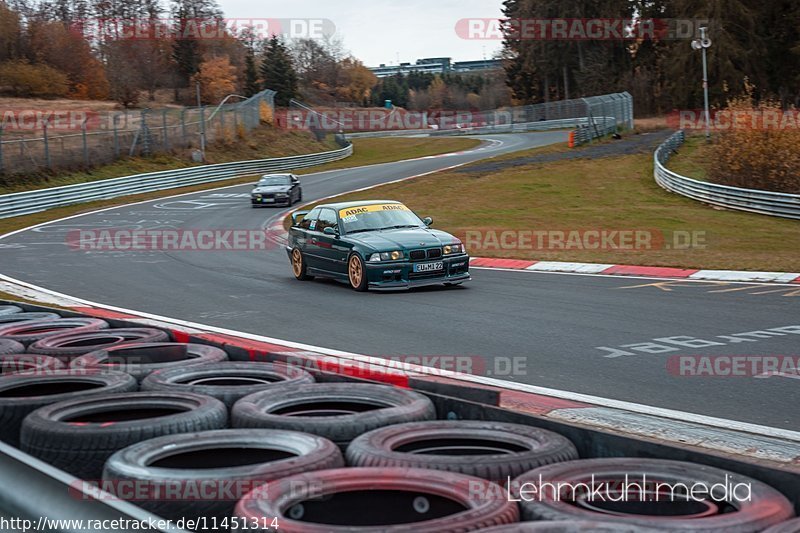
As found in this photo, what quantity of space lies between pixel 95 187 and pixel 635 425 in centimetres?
3823

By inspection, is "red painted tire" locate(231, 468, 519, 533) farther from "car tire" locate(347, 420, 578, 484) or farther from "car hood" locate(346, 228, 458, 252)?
"car hood" locate(346, 228, 458, 252)

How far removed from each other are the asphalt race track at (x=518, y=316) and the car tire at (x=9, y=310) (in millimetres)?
3051

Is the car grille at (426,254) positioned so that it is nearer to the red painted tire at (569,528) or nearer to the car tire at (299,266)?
the car tire at (299,266)

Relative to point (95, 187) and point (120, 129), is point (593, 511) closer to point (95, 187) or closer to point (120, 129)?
point (95, 187)

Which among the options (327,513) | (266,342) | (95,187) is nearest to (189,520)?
(327,513)

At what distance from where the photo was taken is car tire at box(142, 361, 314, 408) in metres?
5.57

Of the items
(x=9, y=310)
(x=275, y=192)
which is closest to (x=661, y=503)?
(x=9, y=310)

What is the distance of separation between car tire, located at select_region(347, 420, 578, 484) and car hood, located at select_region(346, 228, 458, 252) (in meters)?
10.4

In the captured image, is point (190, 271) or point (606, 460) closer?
point (606, 460)

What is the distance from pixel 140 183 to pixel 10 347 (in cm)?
3882

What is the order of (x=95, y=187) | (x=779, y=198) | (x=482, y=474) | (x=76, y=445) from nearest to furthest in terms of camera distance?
(x=482, y=474) → (x=76, y=445) → (x=779, y=198) → (x=95, y=187)

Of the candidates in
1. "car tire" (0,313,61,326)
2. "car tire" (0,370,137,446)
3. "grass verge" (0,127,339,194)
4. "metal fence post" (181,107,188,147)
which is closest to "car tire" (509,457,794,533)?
"car tire" (0,370,137,446)

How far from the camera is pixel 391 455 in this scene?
13.3 feet

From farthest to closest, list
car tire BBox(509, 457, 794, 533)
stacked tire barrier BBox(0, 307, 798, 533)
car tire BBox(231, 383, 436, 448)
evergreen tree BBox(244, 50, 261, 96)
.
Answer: evergreen tree BBox(244, 50, 261, 96) < car tire BBox(231, 383, 436, 448) < stacked tire barrier BBox(0, 307, 798, 533) < car tire BBox(509, 457, 794, 533)
